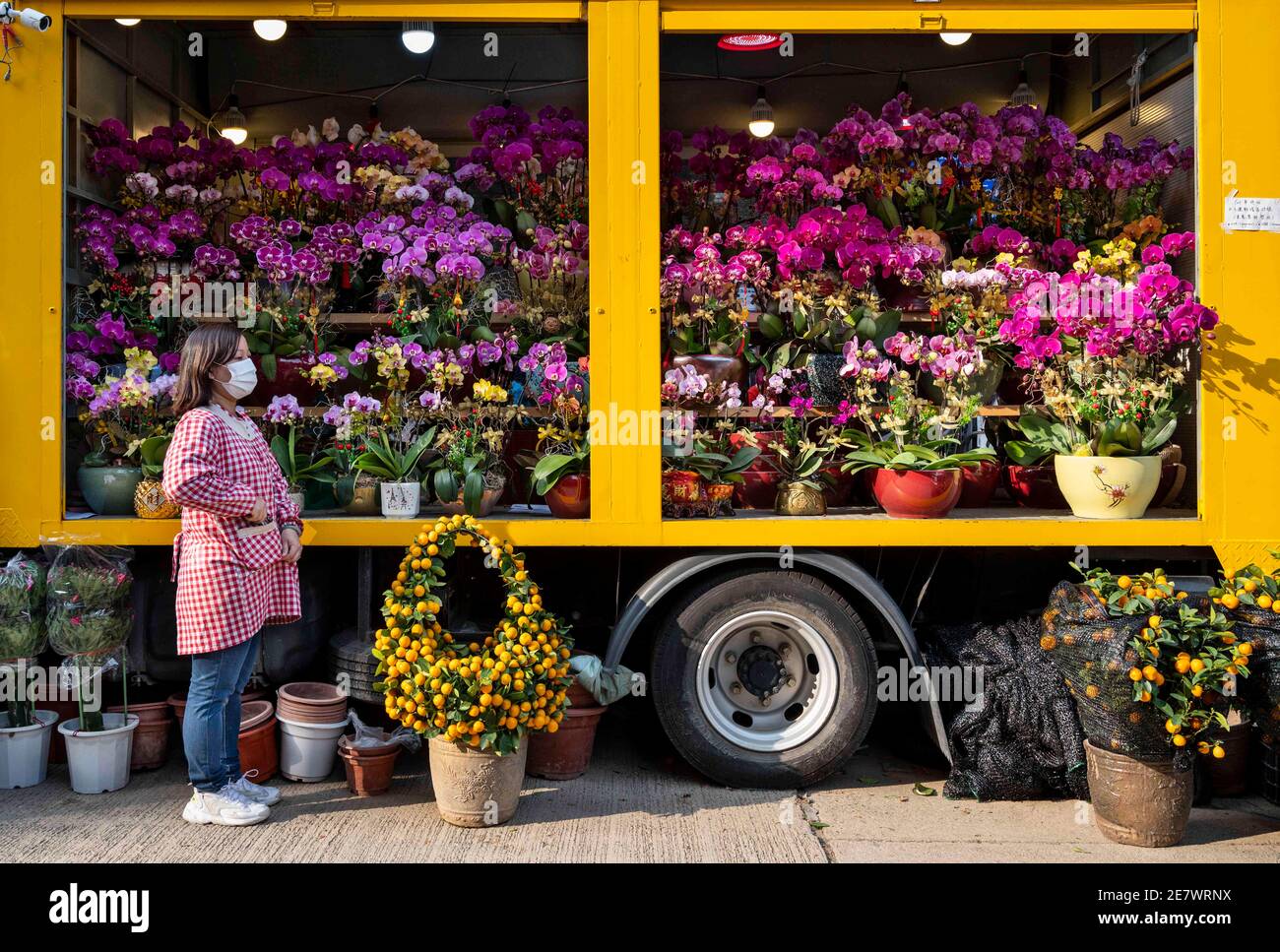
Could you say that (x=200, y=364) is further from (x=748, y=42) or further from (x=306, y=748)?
(x=748, y=42)

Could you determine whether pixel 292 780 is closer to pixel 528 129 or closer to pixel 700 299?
pixel 700 299

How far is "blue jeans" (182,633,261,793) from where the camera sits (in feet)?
12.2

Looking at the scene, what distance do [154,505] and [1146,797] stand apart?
417 centimetres

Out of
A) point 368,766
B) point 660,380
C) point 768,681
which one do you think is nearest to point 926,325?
point 660,380

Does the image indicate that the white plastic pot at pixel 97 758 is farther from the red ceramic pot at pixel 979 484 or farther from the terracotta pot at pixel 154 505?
the red ceramic pot at pixel 979 484

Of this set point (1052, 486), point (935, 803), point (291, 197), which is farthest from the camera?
point (291, 197)

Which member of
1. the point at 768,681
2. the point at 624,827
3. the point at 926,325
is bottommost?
the point at 624,827

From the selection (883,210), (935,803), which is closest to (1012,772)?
(935,803)

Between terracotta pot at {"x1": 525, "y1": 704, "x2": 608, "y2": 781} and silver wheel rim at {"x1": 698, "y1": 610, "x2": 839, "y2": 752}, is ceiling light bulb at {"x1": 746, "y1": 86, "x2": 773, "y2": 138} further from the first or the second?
terracotta pot at {"x1": 525, "y1": 704, "x2": 608, "y2": 781}

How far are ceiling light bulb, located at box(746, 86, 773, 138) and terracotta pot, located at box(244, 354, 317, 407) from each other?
414 centimetres

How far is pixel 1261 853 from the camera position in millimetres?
3654

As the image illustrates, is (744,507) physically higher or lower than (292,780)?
higher

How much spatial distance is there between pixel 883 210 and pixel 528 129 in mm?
1893

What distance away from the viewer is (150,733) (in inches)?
171
